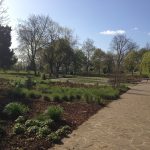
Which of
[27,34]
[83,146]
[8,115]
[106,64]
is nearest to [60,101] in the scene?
[8,115]

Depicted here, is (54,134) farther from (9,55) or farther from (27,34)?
(27,34)

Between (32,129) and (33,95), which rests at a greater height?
(33,95)

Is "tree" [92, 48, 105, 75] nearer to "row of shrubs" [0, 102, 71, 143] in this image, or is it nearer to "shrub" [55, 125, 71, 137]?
"row of shrubs" [0, 102, 71, 143]

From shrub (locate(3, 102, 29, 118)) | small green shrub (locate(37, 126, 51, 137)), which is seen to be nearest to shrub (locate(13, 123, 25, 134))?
small green shrub (locate(37, 126, 51, 137))

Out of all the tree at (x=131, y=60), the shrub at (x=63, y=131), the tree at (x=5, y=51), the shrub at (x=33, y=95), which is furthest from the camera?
the tree at (x=131, y=60)

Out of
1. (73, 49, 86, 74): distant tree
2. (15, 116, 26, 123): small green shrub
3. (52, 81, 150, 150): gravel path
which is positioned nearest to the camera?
(52, 81, 150, 150): gravel path

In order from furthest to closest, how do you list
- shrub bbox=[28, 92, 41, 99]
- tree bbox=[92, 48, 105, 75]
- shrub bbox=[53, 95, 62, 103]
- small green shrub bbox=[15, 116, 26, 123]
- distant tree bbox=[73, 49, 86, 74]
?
tree bbox=[92, 48, 105, 75], distant tree bbox=[73, 49, 86, 74], shrub bbox=[28, 92, 41, 99], shrub bbox=[53, 95, 62, 103], small green shrub bbox=[15, 116, 26, 123]

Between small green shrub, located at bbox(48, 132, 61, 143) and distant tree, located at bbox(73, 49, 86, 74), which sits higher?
distant tree, located at bbox(73, 49, 86, 74)

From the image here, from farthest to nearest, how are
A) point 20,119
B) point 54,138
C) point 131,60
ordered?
point 131,60 < point 20,119 < point 54,138

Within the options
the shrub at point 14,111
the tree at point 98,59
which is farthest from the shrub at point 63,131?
the tree at point 98,59

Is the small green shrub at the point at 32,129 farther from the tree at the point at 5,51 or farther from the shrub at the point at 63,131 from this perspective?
the tree at the point at 5,51

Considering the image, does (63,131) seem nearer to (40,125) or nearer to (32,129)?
(40,125)

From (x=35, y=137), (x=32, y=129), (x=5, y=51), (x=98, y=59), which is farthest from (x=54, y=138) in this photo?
(x=98, y=59)

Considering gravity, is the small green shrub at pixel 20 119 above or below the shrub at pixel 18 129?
above
